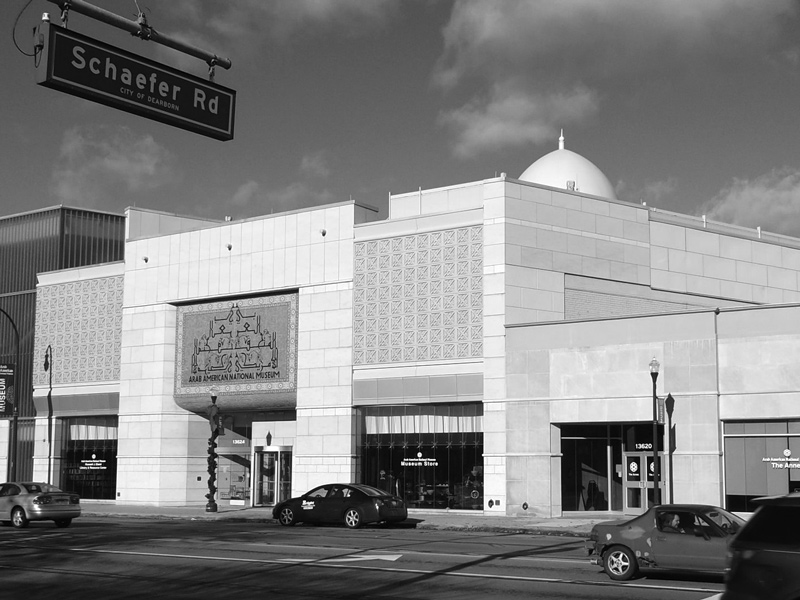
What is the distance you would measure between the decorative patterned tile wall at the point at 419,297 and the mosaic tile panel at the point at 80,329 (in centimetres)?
1552

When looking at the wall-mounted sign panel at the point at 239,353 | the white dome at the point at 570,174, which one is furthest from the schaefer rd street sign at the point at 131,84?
the white dome at the point at 570,174

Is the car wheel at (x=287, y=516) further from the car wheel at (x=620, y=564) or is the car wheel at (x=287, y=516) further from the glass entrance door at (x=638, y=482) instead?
the car wheel at (x=620, y=564)

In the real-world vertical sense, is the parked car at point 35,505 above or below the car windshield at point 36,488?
below

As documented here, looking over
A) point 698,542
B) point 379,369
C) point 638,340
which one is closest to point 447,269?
point 379,369

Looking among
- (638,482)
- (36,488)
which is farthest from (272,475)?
(638,482)

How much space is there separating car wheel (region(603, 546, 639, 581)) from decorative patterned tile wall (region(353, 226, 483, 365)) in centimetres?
2120

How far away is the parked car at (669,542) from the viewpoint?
18.4 meters

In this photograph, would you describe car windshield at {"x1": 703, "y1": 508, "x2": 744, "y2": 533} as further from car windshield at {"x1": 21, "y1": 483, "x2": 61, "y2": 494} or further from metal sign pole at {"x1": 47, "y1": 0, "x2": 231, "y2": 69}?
car windshield at {"x1": 21, "y1": 483, "x2": 61, "y2": 494}

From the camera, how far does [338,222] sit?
4425 centimetres

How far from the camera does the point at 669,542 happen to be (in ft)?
60.8

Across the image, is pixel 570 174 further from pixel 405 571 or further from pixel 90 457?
pixel 405 571

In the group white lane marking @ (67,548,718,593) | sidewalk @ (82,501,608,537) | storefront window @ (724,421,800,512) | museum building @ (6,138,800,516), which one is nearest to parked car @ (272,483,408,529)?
sidewalk @ (82,501,608,537)

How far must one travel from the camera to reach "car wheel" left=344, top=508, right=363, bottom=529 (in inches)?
1294

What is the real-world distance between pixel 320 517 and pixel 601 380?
10667 millimetres
